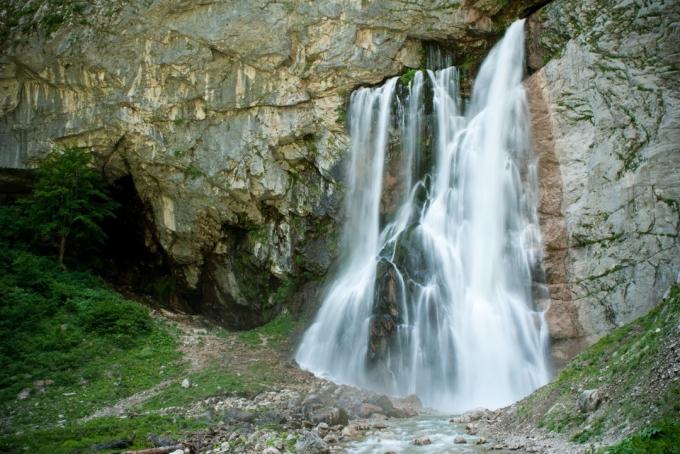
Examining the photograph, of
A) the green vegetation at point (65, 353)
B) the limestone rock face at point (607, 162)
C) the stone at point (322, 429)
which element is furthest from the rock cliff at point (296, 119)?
the stone at point (322, 429)

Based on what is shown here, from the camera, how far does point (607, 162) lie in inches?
665

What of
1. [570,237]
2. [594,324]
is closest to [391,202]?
[570,237]

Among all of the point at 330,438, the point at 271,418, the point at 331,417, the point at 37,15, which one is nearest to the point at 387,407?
the point at 331,417

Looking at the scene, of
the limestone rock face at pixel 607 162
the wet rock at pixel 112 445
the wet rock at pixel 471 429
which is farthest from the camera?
the limestone rock face at pixel 607 162

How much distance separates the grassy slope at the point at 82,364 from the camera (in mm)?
11570

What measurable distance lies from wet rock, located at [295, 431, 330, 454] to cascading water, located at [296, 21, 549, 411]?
20.3ft

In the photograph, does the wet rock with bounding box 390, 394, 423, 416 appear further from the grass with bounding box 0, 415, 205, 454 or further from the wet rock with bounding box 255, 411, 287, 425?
the grass with bounding box 0, 415, 205, 454

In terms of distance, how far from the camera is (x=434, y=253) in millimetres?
18031

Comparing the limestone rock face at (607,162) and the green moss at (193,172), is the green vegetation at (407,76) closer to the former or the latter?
the limestone rock face at (607,162)

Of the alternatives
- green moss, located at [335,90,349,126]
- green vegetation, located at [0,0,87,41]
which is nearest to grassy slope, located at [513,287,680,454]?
green moss, located at [335,90,349,126]

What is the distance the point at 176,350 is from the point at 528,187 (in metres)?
12.3

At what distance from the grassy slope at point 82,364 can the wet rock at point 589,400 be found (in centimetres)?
697

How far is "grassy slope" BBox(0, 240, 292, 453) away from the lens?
1157 cm

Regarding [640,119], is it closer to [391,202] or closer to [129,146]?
[391,202]
